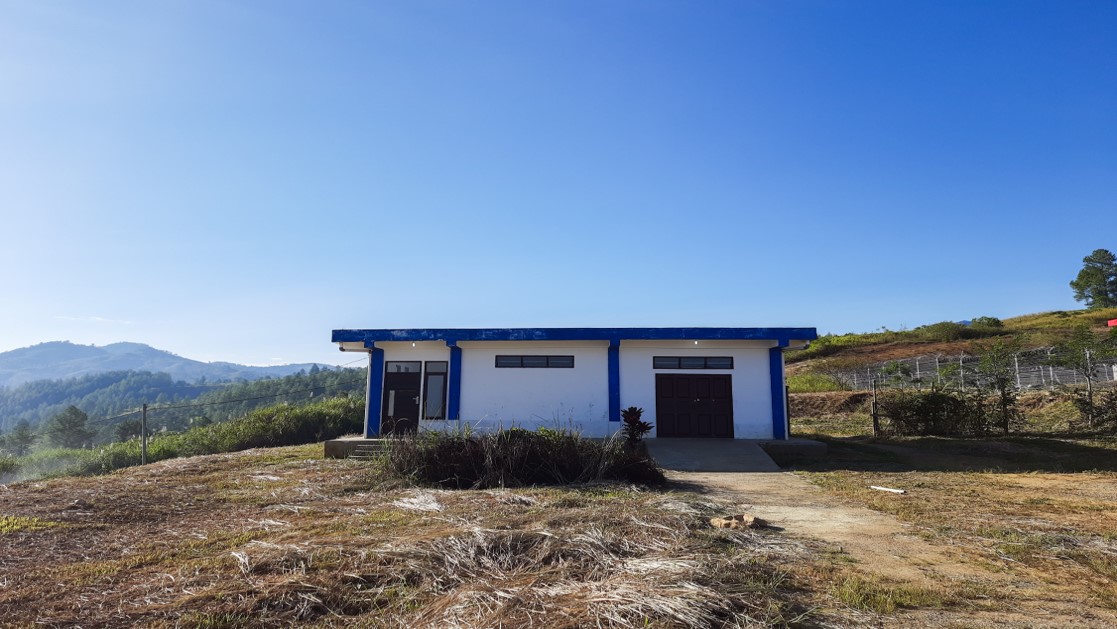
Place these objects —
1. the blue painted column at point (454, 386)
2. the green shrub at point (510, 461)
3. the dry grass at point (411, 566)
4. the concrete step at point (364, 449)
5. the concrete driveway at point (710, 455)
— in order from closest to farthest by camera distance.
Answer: the dry grass at point (411, 566), the green shrub at point (510, 461), the concrete driveway at point (710, 455), the concrete step at point (364, 449), the blue painted column at point (454, 386)

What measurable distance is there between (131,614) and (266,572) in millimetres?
796

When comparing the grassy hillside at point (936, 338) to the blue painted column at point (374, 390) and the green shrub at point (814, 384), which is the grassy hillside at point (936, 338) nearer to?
the green shrub at point (814, 384)

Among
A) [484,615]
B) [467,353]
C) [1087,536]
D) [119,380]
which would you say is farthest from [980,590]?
[119,380]

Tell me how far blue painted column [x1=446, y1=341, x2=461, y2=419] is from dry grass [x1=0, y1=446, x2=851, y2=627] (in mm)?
7311

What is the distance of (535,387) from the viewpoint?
14766mm

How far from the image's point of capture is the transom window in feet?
47.8

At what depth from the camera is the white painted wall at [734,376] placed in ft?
46.9

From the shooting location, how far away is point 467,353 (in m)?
14.9

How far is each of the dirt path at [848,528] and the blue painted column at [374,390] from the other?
7844 mm

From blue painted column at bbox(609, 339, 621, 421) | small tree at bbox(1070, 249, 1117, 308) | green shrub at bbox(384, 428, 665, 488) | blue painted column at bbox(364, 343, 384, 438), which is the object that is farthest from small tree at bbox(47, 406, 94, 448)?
small tree at bbox(1070, 249, 1117, 308)

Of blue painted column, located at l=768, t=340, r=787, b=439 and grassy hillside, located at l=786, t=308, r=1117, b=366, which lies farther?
grassy hillside, located at l=786, t=308, r=1117, b=366

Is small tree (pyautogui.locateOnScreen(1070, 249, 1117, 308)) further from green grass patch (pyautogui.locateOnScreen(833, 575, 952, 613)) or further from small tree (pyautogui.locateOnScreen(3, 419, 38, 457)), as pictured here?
small tree (pyautogui.locateOnScreen(3, 419, 38, 457))

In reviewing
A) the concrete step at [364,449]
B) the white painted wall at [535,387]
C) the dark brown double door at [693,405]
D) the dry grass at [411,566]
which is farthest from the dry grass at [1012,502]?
the concrete step at [364,449]

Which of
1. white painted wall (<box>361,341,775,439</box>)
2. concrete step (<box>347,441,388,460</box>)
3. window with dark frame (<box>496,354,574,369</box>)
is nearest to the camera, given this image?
concrete step (<box>347,441,388,460</box>)
